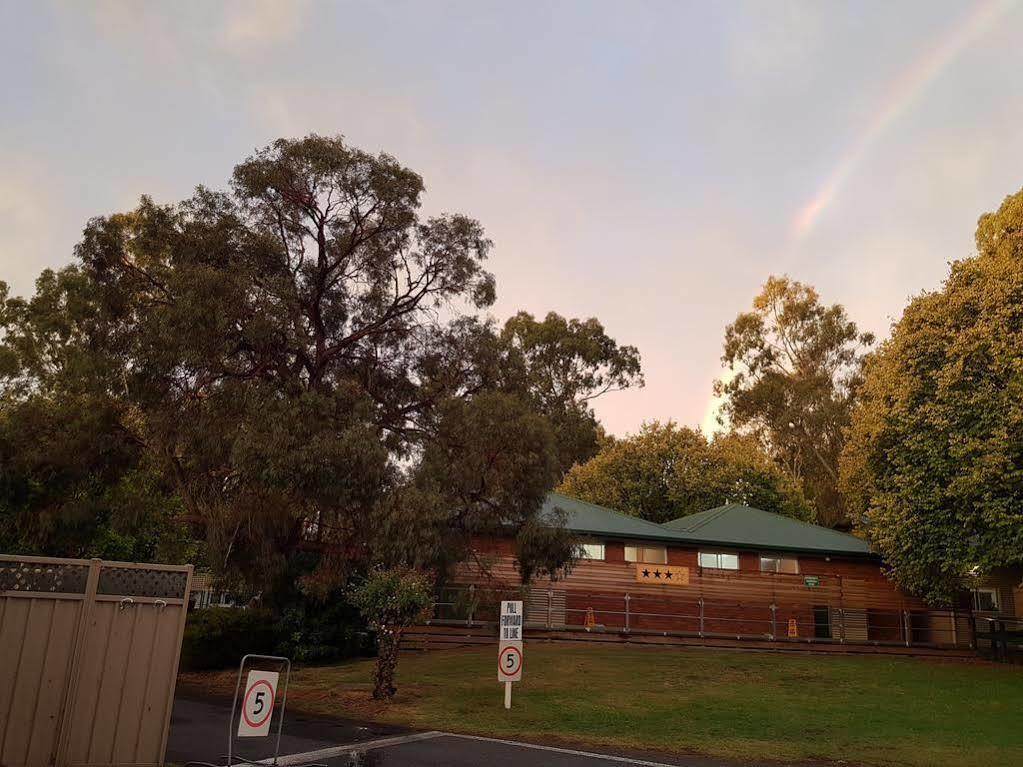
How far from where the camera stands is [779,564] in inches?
1136

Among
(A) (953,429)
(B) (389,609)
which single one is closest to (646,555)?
(A) (953,429)

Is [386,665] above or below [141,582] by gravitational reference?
below

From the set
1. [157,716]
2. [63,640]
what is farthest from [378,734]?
[63,640]

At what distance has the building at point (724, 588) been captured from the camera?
88.3 feet

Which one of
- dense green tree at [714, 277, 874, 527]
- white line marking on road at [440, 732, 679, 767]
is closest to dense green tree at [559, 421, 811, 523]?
dense green tree at [714, 277, 874, 527]

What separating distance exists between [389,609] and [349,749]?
5.05 metres

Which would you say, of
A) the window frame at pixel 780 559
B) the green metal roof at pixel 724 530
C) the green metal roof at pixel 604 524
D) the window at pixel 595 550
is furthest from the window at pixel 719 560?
the window at pixel 595 550

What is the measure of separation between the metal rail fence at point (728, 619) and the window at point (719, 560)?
1.29 meters

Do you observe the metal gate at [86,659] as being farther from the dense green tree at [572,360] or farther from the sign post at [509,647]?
the dense green tree at [572,360]

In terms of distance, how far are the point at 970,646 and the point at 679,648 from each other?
460 inches

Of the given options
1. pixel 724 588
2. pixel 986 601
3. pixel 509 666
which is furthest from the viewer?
pixel 986 601

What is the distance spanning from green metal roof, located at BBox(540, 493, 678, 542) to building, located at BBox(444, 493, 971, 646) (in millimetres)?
50

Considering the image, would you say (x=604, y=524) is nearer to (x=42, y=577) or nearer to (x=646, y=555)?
(x=646, y=555)

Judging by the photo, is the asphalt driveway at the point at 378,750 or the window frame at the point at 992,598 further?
the window frame at the point at 992,598
